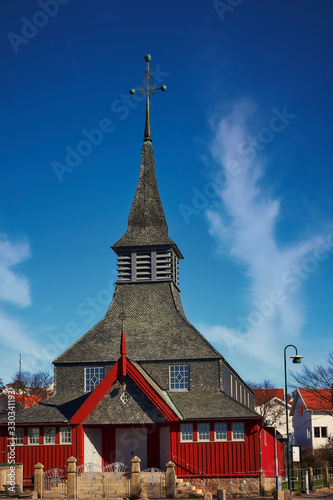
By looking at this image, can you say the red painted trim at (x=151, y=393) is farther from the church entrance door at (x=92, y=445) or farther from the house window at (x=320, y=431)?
the house window at (x=320, y=431)

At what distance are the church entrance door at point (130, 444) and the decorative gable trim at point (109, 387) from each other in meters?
3.18

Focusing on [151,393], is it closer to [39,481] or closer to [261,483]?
[261,483]

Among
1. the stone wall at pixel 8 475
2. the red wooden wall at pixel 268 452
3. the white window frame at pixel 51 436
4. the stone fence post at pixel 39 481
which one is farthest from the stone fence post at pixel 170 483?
the white window frame at pixel 51 436

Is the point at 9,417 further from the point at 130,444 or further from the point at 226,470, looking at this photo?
the point at 226,470

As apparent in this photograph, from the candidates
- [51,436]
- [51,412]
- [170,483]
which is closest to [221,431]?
[170,483]

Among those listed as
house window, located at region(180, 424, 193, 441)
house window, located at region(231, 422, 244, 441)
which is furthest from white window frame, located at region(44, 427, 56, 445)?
house window, located at region(231, 422, 244, 441)

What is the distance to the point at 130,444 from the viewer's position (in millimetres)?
41688

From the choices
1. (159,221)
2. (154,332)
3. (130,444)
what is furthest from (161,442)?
(159,221)

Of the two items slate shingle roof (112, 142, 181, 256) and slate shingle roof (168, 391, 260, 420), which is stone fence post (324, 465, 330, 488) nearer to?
slate shingle roof (168, 391, 260, 420)

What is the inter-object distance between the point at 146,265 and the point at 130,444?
529 inches

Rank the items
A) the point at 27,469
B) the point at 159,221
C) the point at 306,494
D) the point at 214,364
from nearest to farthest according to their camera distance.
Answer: the point at 306,494 < the point at 27,469 < the point at 214,364 < the point at 159,221

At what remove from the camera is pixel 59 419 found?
4056cm

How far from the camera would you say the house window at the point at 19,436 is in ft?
135

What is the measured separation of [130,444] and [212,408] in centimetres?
565
